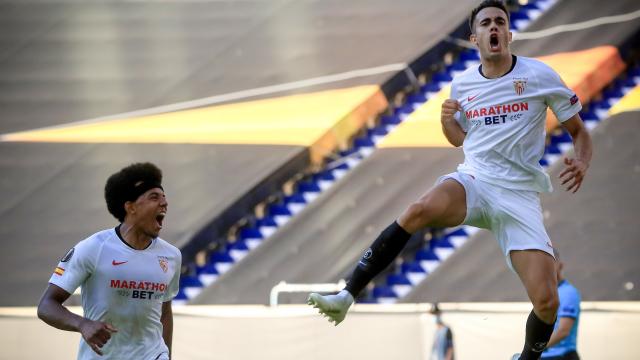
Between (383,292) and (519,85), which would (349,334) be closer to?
(383,292)

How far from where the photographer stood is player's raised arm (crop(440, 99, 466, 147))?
4.91 m

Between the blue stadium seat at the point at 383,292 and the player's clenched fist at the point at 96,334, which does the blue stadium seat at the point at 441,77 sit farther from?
the player's clenched fist at the point at 96,334

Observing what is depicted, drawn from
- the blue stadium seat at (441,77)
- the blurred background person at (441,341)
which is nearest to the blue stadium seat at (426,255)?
the blue stadium seat at (441,77)

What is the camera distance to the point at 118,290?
459 cm

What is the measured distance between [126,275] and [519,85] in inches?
85.9

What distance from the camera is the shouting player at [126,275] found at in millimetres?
4535

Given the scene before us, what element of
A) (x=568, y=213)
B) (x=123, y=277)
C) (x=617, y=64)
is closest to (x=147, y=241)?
(x=123, y=277)

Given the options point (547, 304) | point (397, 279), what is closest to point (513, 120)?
point (547, 304)

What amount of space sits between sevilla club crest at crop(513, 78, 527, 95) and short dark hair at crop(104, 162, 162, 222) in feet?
6.21

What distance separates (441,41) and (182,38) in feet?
13.3

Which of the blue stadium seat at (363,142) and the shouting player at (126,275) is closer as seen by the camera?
the shouting player at (126,275)

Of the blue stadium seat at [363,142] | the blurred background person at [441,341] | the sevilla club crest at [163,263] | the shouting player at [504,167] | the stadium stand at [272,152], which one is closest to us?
the shouting player at [504,167]

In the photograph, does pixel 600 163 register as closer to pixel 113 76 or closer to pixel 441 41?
pixel 441 41

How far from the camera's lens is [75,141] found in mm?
14305
